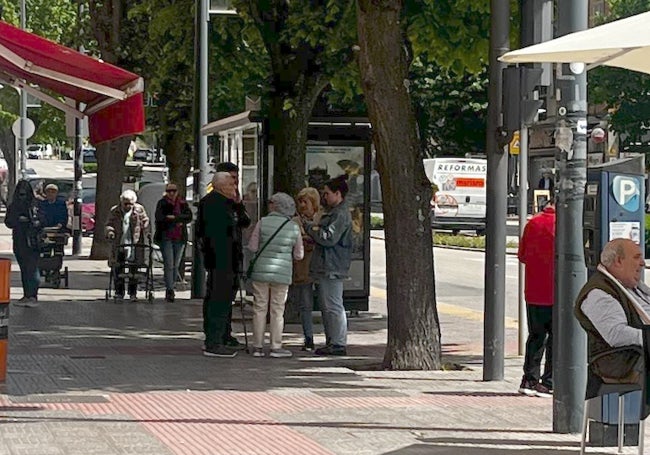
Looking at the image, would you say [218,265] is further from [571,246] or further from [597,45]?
[597,45]

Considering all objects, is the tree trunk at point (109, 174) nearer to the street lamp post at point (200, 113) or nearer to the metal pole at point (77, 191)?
the metal pole at point (77, 191)

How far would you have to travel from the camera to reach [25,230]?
20.3 meters

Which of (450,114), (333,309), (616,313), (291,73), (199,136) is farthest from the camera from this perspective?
(450,114)

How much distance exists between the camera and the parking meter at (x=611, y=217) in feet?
32.4

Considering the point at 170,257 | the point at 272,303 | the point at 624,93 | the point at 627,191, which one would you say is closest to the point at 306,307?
the point at 272,303

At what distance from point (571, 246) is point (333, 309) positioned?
17.9ft

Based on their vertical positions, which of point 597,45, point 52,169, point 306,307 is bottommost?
point 306,307

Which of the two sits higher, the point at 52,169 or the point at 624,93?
the point at 624,93

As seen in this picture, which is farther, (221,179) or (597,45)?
(221,179)

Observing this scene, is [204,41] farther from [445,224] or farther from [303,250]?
[445,224]

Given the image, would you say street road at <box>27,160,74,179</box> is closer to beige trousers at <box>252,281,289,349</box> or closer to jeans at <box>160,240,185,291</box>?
jeans at <box>160,240,185,291</box>

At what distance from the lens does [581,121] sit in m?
10.5

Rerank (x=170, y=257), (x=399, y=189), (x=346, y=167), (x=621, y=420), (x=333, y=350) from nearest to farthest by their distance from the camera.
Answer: (x=621, y=420)
(x=399, y=189)
(x=333, y=350)
(x=346, y=167)
(x=170, y=257)

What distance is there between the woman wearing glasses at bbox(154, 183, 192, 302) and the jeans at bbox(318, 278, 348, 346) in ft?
23.8
